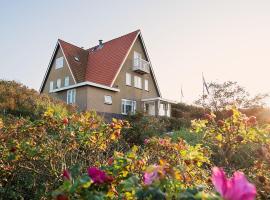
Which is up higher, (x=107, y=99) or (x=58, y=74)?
(x=58, y=74)

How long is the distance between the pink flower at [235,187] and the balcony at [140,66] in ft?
105

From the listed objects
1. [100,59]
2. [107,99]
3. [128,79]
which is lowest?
[107,99]

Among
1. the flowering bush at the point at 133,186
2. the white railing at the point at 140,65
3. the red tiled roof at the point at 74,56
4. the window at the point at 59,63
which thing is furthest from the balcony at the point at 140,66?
the flowering bush at the point at 133,186

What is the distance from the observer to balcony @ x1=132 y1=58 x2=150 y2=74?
33375 millimetres

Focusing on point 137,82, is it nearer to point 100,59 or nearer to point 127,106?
point 127,106

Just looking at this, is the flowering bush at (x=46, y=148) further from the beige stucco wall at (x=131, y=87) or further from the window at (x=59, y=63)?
the window at (x=59, y=63)

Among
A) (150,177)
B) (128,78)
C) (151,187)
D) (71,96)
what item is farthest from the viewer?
(128,78)

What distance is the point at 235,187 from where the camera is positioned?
1.31 metres

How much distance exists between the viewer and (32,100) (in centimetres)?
1605

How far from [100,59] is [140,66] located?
412cm

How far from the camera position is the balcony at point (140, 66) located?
109 ft

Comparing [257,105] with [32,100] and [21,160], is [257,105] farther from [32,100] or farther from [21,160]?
[21,160]

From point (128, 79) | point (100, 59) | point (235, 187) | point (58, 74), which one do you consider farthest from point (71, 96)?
point (235, 187)

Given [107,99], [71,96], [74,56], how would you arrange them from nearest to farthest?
[107,99]
[71,96]
[74,56]
